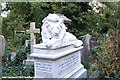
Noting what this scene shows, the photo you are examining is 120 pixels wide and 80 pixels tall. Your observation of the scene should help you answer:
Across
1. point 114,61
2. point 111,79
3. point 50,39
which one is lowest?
point 111,79

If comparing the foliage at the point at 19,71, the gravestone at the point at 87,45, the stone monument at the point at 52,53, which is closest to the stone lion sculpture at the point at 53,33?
the stone monument at the point at 52,53

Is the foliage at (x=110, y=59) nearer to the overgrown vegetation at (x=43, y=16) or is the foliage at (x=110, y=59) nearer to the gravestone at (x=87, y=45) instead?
the overgrown vegetation at (x=43, y=16)

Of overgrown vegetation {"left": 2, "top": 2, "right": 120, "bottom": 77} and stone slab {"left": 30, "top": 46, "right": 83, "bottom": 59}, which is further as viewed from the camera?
overgrown vegetation {"left": 2, "top": 2, "right": 120, "bottom": 77}

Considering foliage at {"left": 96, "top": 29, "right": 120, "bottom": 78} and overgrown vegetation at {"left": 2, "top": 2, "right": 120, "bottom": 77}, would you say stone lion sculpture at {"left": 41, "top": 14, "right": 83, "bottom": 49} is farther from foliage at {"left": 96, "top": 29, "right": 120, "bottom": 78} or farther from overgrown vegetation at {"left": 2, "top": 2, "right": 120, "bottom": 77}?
overgrown vegetation at {"left": 2, "top": 2, "right": 120, "bottom": 77}

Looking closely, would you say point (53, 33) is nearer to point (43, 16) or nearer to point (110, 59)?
point (110, 59)

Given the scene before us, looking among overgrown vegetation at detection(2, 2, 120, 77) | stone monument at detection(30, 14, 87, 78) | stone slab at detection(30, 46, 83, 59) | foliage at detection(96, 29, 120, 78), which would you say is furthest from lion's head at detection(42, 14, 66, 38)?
overgrown vegetation at detection(2, 2, 120, 77)

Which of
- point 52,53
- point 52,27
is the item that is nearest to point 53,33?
point 52,27

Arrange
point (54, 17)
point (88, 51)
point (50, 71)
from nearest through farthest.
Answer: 1. point (50, 71)
2. point (54, 17)
3. point (88, 51)

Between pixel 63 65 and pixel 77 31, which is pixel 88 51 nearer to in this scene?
pixel 77 31

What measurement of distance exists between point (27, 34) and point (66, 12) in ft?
2.15

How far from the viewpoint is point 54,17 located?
2004mm

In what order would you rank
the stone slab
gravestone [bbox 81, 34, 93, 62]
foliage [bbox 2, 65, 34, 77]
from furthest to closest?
gravestone [bbox 81, 34, 93, 62]
foliage [bbox 2, 65, 34, 77]
the stone slab

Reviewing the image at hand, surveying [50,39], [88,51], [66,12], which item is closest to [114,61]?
[50,39]

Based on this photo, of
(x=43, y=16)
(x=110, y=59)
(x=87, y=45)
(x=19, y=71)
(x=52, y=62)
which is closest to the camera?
(x=52, y=62)
